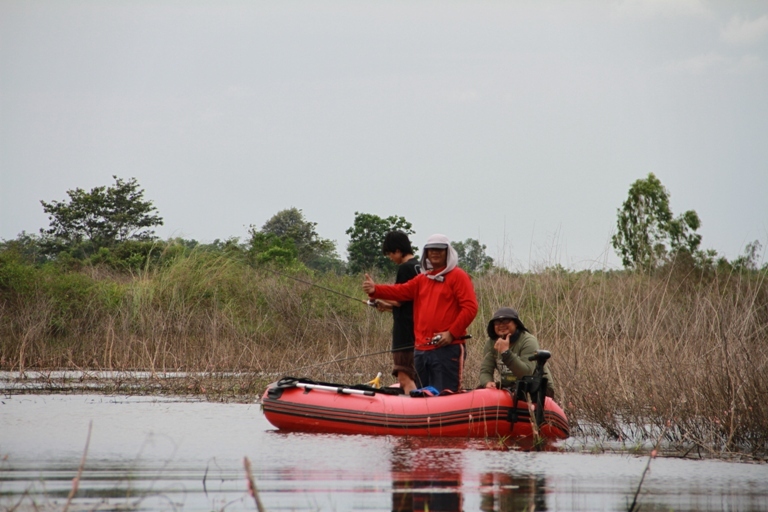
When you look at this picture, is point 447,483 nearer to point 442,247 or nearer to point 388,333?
point 442,247

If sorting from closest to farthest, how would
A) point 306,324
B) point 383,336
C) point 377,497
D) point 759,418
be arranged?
1. point 377,497
2. point 759,418
3. point 383,336
4. point 306,324

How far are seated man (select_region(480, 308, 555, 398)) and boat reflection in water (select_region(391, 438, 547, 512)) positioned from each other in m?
0.70

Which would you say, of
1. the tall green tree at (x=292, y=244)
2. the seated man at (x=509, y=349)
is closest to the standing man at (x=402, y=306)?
the seated man at (x=509, y=349)

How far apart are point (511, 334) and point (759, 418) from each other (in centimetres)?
220

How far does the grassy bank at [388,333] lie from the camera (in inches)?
351

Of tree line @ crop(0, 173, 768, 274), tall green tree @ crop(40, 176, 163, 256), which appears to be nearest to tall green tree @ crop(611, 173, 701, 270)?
tree line @ crop(0, 173, 768, 274)

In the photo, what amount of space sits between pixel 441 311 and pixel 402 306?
67cm

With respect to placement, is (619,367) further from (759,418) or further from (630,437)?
(759,418)

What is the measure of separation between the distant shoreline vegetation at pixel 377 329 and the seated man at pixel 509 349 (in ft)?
3.06

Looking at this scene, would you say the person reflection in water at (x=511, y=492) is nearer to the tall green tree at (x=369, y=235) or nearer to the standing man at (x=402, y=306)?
the standing man at (x=402, y=306)

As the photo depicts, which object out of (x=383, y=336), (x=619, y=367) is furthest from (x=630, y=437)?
(x=383, y=336)

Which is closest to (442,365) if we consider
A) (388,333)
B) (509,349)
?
(509,349)

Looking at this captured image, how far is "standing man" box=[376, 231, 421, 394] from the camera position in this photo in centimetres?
994

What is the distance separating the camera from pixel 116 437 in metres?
9.39
